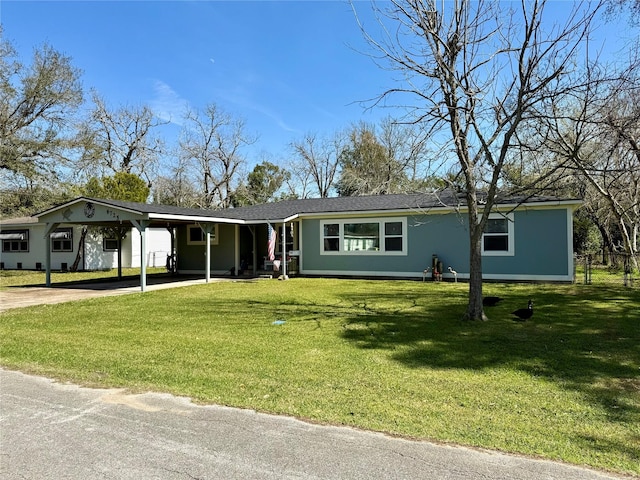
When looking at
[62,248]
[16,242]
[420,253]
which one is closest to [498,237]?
[420,253]

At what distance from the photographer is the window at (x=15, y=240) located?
24.7 m

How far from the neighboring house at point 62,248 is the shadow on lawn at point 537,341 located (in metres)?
19.5

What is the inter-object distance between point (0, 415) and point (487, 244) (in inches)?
535

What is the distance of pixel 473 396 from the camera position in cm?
405

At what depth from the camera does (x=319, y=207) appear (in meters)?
17.6

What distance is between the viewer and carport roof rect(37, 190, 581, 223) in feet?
43.0

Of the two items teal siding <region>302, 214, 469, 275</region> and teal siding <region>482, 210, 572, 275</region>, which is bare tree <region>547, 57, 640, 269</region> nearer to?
teal siding <region>482, 210, 572, 275</region>

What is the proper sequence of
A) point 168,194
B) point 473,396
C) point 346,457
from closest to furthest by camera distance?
point 346,457 → point 473,396 → point 168,194

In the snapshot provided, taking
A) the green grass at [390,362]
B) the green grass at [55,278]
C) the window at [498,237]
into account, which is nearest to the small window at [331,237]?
the window at [498,237]

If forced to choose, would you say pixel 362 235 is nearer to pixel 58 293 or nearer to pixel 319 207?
pixel 319 207

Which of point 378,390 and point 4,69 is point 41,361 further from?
point 4,69

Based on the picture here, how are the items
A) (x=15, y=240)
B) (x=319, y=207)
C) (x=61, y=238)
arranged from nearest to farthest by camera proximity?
(x=319, y=207)
(x=61, y=238)
(x=15, y=240)

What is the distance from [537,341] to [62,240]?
24757 mm

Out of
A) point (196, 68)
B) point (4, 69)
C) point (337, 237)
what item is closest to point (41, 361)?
point (337, 237)
